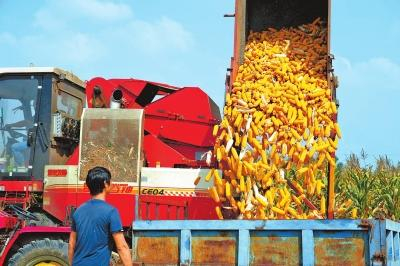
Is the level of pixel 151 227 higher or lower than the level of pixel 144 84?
lower

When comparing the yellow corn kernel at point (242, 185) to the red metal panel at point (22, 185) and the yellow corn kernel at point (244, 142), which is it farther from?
the red metal panel at point (22, 185)

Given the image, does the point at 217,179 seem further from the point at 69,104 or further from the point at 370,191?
Answer: the point at 370,191

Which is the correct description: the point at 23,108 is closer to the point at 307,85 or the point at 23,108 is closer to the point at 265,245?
the point at 307,85

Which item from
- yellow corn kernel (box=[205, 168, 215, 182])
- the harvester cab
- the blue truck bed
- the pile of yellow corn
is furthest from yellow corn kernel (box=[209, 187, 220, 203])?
the harvester cab

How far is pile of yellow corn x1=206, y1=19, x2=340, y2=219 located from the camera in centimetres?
621

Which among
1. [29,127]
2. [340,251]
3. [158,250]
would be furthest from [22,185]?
[340,251]

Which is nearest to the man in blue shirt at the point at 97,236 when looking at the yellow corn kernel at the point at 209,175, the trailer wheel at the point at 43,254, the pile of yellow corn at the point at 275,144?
the pile of yellow corn at the point at 275,144

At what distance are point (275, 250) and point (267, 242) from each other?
85 mm

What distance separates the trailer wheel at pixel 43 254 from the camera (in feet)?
21.8

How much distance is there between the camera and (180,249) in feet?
16.1

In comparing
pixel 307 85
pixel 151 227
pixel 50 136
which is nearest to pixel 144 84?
pixel 50 136

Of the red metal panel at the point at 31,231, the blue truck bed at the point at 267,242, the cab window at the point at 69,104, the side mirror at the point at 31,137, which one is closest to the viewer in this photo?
the blue truck bed at the point at 267,242

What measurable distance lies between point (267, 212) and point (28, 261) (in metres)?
2.64

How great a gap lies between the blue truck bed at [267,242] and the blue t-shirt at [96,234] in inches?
27.8
